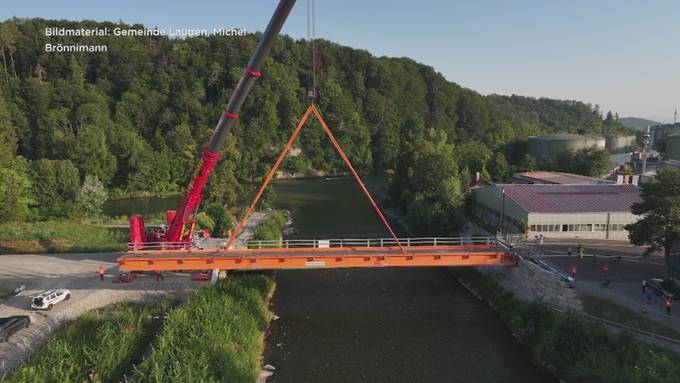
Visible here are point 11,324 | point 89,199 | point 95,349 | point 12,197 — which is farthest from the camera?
point 89,199

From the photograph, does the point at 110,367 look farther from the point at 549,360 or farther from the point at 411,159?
the point at 411,159

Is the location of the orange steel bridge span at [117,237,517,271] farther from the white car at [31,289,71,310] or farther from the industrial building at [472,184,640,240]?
the industrial building at [472,184,640,240]

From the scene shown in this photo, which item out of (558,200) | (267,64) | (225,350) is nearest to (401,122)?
(267,64)

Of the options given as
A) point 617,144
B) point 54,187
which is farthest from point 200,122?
point 617,144

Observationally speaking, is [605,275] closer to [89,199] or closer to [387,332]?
[387,332]

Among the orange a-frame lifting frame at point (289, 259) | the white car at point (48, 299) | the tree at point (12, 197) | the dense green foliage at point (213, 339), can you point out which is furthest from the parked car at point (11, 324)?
the tree at point (12, 197)

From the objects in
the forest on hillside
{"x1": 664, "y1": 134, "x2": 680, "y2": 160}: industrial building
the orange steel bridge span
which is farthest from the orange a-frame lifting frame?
{"x1": 664, "y1": 134, "x2": 680, "y2": 160}: industrial building
